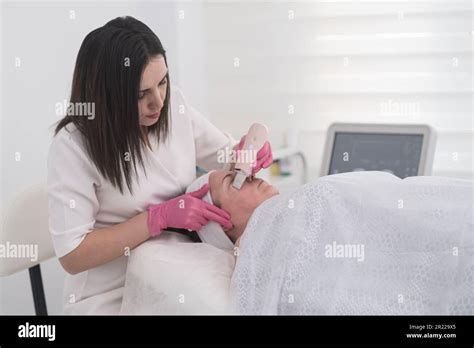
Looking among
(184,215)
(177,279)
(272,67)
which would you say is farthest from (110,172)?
(272,67)

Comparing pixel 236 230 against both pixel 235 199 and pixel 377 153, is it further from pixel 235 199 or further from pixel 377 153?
pixel 377 153

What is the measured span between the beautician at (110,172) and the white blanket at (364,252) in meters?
0.29

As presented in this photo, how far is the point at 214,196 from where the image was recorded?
1435 millimetres

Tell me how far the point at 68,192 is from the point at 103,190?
0.28 feet

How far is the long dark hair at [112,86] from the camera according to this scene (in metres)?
1.23

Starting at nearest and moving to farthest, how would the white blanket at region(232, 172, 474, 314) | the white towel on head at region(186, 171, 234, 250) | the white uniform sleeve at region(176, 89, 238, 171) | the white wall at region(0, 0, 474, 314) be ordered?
the white blanket at region(232, 172, 474, 314), the white towel on head at region(186, 171, 234, 250), the white uniform sleeve at region(176, 89, 238, 171), the white wall at region(0, 0, 474, 314)

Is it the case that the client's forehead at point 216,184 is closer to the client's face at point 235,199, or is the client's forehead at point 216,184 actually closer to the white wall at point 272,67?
the client's face at point 235,199

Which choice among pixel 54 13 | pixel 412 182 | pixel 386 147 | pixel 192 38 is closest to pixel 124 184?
pixel 412 182

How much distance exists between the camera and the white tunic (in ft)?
4.14

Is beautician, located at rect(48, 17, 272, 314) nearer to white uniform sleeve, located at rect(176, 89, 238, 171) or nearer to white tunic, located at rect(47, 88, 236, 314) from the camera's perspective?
white tunic, located at rect(47, 88, 236, 314)

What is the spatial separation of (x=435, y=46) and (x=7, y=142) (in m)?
1.43

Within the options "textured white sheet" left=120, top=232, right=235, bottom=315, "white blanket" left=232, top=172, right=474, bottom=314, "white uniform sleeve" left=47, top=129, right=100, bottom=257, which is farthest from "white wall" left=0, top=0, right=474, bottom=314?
"white blanket" left=232, top=172, right=474, bottom=314

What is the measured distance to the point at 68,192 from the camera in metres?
1.26

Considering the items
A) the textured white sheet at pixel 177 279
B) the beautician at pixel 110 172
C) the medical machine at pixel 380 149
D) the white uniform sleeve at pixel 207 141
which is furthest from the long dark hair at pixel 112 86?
the medical machine at pixel 380 149
